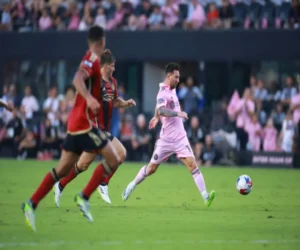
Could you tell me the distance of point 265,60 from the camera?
1197 inches

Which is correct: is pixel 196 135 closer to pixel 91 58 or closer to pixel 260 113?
pixel 260 113

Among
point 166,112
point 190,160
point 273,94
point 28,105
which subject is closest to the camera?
point 166,112

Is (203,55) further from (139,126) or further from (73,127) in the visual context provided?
(73,127)

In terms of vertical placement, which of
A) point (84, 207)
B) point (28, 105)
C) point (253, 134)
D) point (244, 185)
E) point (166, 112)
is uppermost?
point (166, 112)

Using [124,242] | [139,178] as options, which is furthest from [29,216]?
[139,178]

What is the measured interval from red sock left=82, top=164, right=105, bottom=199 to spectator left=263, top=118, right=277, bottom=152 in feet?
53.8

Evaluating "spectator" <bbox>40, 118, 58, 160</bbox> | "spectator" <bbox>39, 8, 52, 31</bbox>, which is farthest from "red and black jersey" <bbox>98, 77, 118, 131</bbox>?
"spectator" <bbox>39, 8, 52, 31</bbox>

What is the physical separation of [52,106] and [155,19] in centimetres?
482

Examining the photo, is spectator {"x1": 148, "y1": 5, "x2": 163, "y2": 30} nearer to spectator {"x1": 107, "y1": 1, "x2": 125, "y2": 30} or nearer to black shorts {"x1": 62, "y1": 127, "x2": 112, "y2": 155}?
spectator {"x1": 107, "y1": 1, "x2": 125, "y2": 30}

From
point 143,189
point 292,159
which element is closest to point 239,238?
point 143,189

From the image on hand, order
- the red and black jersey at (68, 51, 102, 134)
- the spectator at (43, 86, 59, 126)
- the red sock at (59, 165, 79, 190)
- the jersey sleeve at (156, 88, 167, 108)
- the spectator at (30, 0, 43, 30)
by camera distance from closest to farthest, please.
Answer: the red and black jersey at (68, 51, 102, 134) < the red sock at (59, 165, 79, 190) < the jersey sleeve at (156, 88, 167, 108) < the spectator at (43, 86, 59, 126) < the spectator at (30, 0, 43, 30)

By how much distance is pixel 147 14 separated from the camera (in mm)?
30750

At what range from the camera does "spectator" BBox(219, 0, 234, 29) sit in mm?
28781

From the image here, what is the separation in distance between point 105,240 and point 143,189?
8.41 metres
